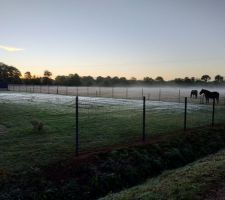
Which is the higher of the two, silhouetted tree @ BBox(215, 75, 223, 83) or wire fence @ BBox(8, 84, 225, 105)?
silhouetted tree @ BBox(215, 75, 223, 83)

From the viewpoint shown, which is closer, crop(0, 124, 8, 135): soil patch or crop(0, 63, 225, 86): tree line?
crop(0, 124, 8, 135): soil patch

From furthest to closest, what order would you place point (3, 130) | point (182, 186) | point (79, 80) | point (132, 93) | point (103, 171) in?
point (79, 80) → point (132, 93) → point (3, 130) → point (103, 171) → point (182, 186)

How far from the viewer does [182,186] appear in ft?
21.8

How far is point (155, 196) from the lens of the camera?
6.16 meters

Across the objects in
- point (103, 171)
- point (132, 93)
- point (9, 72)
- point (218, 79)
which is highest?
point (9, 72)

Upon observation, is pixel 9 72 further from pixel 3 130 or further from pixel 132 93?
pixel 3 130

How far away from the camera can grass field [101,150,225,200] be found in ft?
20.2

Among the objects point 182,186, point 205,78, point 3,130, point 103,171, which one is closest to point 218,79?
point 205,78

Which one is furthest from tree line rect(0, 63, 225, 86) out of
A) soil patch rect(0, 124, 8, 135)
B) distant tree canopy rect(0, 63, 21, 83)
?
soil patch rect(0, 124, 8, 135)

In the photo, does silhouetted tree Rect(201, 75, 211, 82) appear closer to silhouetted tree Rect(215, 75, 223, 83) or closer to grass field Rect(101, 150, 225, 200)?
silhouetted tree Rect(215, 75, 223, 83)

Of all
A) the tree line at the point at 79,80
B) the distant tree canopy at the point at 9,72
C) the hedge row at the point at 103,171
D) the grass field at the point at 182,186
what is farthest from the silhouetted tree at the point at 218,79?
the grass field at the point at 182,186

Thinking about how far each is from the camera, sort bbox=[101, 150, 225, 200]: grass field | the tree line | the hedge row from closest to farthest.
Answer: bbox=[101, 150, 225, 200]: grass field, the hedge row, the tree line

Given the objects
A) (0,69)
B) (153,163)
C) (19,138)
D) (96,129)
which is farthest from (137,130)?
(0,69)

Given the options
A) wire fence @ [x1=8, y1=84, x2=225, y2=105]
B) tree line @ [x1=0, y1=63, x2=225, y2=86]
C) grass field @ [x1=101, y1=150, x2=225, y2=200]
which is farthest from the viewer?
tree line @ [x1=0, y1=63, x2=225, y2=86]
